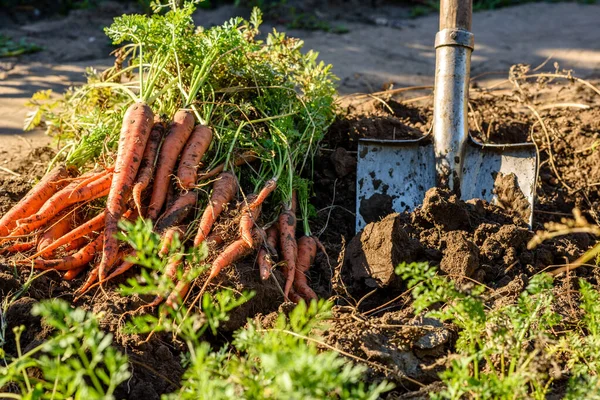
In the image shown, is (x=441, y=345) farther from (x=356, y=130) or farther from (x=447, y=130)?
(x=356, y=130)

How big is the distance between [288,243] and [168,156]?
2.33 feet

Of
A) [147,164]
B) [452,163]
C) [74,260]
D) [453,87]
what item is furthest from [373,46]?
[74,260]

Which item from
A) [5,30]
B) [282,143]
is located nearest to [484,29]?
[282,143]

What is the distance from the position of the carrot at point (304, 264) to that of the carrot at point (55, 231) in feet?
3.65

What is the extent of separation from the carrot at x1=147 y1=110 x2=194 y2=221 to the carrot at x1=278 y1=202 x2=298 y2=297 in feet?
1.90

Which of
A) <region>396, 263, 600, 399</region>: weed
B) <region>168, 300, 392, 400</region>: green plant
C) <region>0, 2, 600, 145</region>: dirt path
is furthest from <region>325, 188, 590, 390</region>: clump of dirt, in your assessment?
<region>0, 2, 600, 145</region>: dirt path

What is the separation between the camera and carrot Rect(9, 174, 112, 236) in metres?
3.03

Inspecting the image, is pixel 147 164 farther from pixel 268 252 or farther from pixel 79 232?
pixel 268 252

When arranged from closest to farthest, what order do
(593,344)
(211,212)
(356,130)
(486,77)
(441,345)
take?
(593,344) → (441,345) → (211,212) → (356,130) → (486,77)

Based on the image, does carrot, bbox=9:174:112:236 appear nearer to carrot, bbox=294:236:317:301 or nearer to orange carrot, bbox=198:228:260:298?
orange carrot, bbox=198:228:260:298

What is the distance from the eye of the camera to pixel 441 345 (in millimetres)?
2598

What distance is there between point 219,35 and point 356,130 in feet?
3.70

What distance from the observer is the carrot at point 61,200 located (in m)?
3.03

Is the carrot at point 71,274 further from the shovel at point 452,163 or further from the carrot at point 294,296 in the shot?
the shovel at point 452,163
